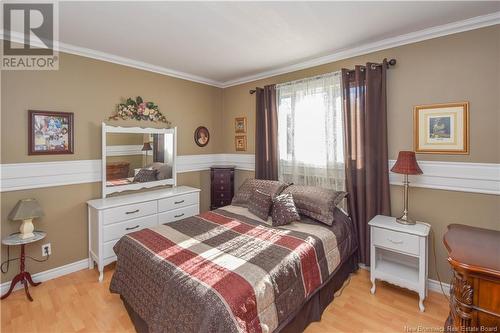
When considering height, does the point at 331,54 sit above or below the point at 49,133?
above

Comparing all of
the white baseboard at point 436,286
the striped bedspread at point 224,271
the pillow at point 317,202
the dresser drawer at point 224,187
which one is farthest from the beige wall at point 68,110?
the white baseboard at point 436,286

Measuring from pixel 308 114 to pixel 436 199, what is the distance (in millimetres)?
1679

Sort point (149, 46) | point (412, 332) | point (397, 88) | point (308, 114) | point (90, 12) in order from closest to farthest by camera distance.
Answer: point (412, 332) < point (90, 12) < point (397, 88) < point (149, 46) < point (308, 114)

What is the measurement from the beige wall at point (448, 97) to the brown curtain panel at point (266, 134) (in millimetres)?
1162

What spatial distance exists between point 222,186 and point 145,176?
44.8 inches

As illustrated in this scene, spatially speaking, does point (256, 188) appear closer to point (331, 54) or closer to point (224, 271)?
point (224, 271)

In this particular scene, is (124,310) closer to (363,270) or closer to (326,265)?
(326,265)

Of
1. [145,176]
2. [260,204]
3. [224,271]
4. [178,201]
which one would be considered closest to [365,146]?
[260,204]

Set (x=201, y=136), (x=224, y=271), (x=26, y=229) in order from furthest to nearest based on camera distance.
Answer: (x=201, y=136) < (x=26, y=229) < (x=224, y=271)

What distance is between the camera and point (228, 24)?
89.2 inches

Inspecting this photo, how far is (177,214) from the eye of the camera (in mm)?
3354

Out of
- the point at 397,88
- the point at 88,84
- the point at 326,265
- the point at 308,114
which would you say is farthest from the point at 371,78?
the point at 88,84

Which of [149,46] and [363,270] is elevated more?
[149,46]

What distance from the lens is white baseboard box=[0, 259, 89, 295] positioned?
8.02ft
